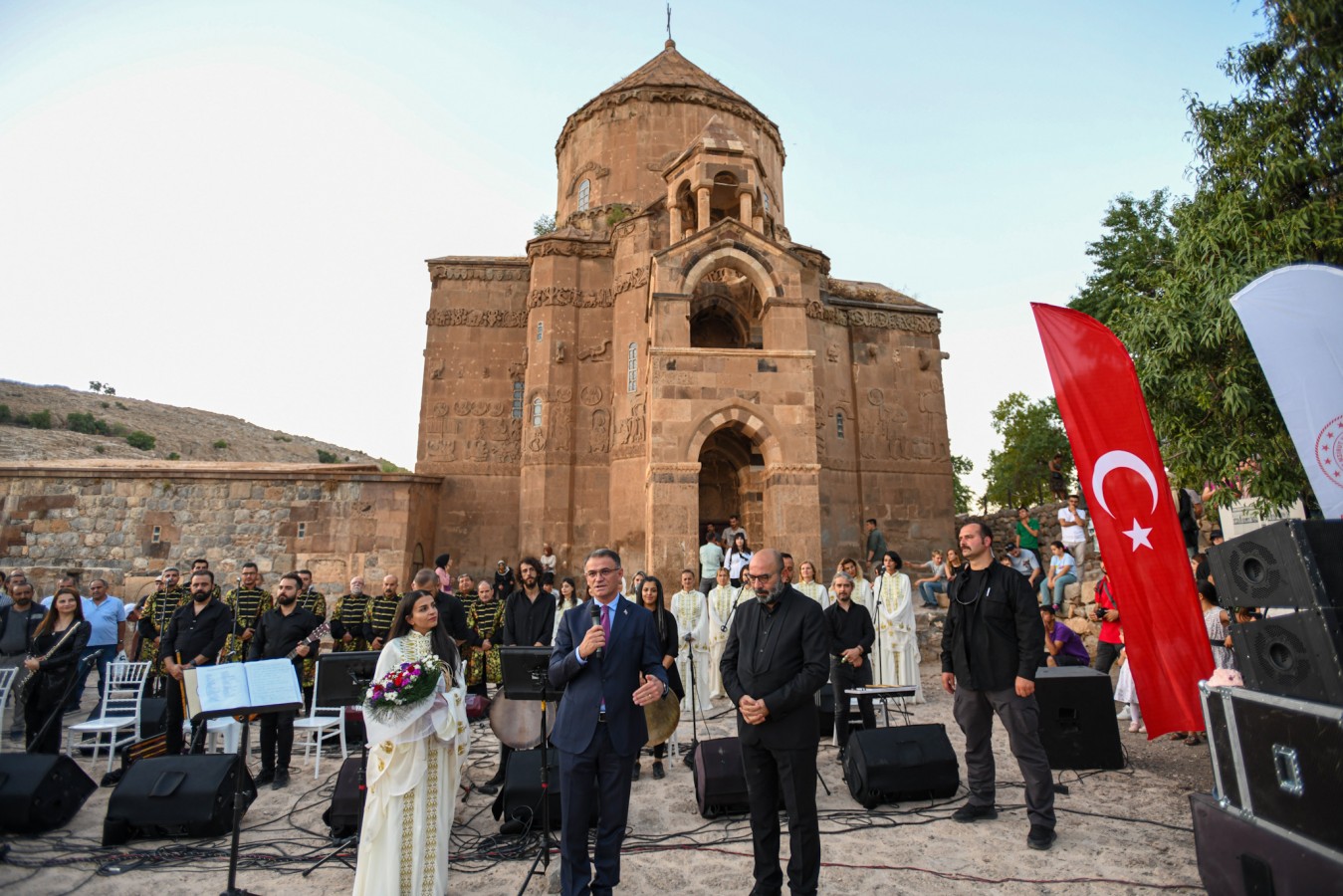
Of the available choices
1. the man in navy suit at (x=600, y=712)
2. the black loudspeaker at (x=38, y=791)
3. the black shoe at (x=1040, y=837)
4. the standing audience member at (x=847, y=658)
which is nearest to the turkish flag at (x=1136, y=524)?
the black shoe at (x=1040, y=837)

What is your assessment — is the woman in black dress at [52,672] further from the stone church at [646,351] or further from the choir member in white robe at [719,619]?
the stone church at [646,351]

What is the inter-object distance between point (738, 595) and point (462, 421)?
12.1 m

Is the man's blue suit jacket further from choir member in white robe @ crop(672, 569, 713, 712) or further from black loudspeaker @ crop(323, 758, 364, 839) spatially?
choir member in white robe @ crop(672, 569, 713, 712)

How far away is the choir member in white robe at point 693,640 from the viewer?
29.8 feet

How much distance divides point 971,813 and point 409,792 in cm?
411

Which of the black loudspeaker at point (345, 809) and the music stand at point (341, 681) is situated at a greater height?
the music stand at point (341, 681)

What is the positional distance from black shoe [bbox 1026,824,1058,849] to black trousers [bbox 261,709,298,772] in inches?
255

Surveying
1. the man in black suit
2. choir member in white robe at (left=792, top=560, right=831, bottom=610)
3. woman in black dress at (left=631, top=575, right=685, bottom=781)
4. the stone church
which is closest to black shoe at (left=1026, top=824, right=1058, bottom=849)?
the man in black suit

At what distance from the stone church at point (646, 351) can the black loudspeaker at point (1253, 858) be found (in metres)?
11.1

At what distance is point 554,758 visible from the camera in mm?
5570

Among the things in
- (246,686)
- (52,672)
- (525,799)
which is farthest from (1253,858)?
(52,672)

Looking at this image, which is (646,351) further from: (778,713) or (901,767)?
(778,713)

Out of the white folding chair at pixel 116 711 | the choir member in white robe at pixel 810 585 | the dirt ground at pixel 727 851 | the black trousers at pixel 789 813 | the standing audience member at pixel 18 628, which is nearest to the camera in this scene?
the black trousers at pixel 789 813

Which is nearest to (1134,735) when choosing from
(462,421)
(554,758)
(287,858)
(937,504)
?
(554,758)
